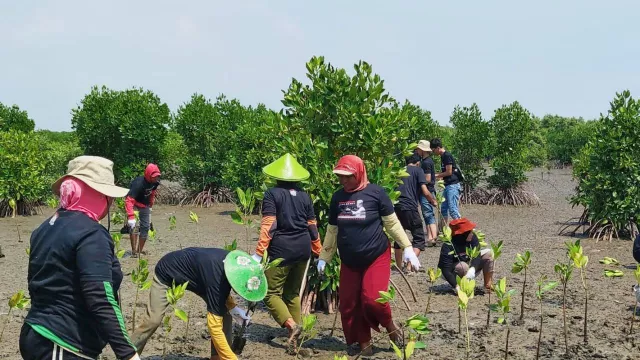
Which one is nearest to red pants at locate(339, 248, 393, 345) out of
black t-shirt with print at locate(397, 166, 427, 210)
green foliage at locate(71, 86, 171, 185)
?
black t-shirt with print at locate(397, 166, 427, 210)

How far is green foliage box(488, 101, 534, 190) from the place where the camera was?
697 inches

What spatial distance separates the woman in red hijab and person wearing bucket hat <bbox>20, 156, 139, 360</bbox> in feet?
8.86

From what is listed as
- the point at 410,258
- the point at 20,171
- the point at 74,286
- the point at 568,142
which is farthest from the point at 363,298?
the point at 568,142

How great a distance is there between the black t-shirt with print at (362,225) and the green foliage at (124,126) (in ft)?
41.6

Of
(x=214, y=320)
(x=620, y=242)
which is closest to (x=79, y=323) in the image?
(x=214, y=320)

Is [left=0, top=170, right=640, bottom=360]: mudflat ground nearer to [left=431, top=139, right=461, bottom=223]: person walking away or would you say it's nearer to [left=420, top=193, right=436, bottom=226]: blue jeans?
[left=420, top=193, right=436, bottom=226]: blue jeans

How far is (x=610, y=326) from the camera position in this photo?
19.1 ft

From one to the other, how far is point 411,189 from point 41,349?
21.2 ft

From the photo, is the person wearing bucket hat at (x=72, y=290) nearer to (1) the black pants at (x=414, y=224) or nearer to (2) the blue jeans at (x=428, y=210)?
(1) the black pants at (x=414, y=224)

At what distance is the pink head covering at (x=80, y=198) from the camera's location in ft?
8.69

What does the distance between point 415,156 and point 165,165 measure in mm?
10565

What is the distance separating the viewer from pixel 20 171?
48.1 feet

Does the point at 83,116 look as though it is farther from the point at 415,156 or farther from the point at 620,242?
the point at 620,242

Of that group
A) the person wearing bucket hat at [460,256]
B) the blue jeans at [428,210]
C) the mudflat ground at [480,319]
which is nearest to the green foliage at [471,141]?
the mudflat ground at [480,319]
